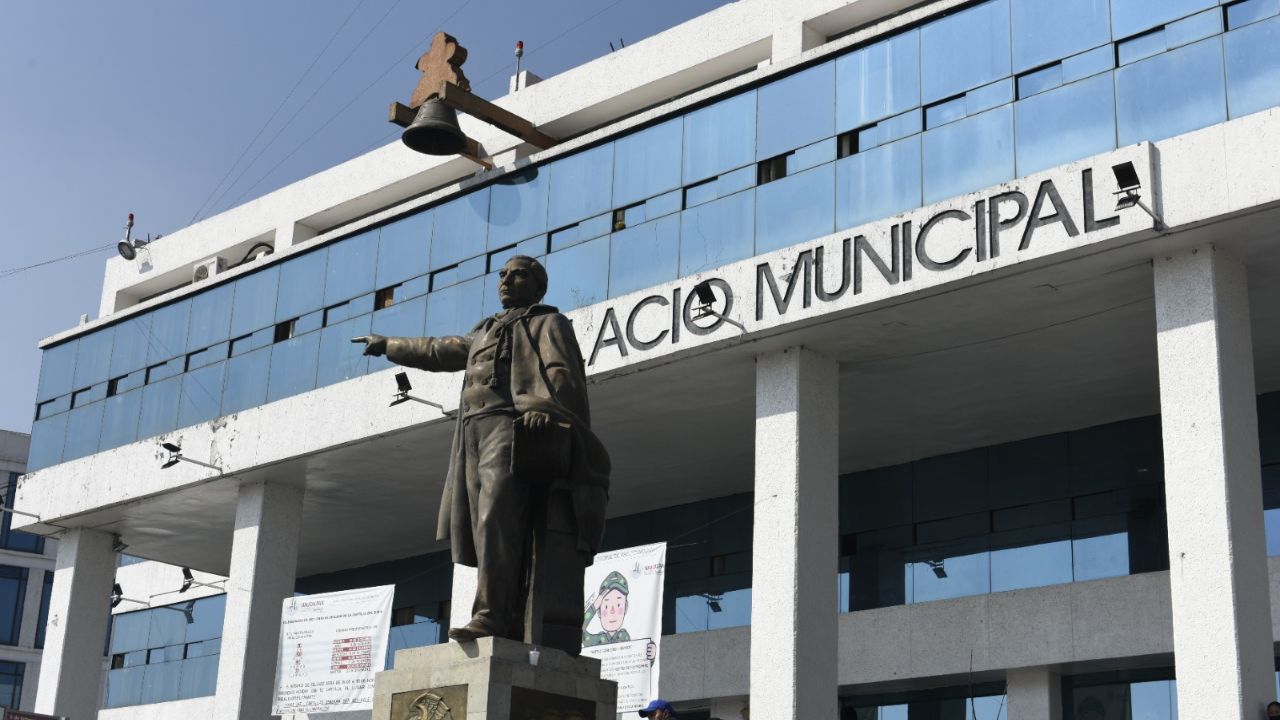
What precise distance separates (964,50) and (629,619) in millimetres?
8078

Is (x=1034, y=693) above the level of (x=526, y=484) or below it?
above

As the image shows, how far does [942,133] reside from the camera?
19375 mm

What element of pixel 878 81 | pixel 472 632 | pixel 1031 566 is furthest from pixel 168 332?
pixel 472 632

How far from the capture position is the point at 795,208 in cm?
2050

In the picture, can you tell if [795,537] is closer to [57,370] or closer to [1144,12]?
[1144,12]

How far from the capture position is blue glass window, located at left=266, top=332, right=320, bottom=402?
26422 millimetres

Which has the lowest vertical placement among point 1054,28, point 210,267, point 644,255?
point 644,255

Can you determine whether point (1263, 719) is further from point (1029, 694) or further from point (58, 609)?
point (58, 609)

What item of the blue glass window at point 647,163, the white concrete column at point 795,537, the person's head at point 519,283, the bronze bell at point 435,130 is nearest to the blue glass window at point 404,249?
the bronze bell at point 435,130

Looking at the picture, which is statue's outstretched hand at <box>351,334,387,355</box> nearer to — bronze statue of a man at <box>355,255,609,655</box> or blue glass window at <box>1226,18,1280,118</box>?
bronze statue of a man at <box>355,255,609,655</box>

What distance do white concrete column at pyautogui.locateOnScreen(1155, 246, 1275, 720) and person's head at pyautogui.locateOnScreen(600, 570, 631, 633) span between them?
278 inches

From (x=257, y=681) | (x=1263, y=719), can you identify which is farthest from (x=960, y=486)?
(x=257, y=681)

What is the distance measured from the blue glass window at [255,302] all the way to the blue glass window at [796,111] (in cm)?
1017

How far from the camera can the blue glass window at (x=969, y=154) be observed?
739 inches
